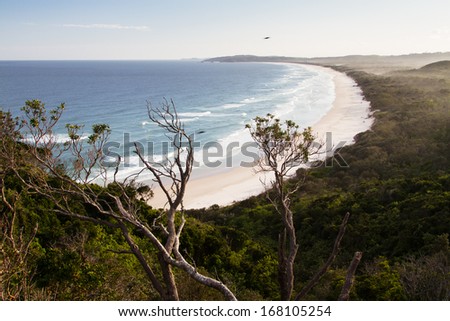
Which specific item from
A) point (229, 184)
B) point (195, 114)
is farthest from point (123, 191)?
point (195, 114)

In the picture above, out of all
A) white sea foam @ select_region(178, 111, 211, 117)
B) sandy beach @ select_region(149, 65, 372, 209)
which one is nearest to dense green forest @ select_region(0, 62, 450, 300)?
sandy beach @ select_region(149, 65, 372, 209)

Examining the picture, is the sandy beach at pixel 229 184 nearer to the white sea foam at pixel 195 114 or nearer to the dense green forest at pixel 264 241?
the dense green forest at pixel 264 241

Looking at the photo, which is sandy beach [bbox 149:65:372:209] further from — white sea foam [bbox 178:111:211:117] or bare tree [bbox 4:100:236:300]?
white sea foam [bbox 178:111:211:117]

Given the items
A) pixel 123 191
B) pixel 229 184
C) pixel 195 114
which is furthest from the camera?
Answer: pixel 195 114

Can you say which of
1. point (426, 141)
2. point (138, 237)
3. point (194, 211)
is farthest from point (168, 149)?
point (138, 237)

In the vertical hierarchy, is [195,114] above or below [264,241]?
above

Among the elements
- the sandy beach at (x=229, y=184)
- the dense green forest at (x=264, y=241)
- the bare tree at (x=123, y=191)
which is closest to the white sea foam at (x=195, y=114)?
the sandy beach at (x=229, y=184)

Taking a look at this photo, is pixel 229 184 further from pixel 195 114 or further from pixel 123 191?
pixel 195 114
